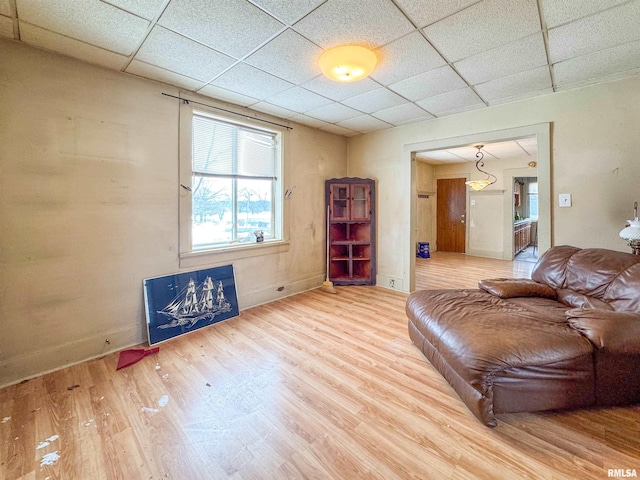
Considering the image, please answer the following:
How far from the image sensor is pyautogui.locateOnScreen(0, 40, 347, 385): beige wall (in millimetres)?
2062

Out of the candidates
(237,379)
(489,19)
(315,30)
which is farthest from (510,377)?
(315,30)

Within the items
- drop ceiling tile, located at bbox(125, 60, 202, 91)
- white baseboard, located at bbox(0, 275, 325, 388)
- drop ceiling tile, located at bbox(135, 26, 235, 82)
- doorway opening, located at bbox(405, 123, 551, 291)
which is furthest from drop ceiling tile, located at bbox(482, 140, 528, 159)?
white baseboard, located at bbox(0, 275, 325, 388)

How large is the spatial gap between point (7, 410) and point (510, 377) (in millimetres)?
3110

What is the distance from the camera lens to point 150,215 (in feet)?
8.95

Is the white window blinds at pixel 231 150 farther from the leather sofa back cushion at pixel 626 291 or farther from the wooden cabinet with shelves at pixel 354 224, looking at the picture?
the leather sofa back cushion at pixel 626 291

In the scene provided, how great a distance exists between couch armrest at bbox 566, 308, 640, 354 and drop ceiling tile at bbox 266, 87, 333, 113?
3.04 m

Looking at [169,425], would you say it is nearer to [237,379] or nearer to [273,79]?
[237,379]

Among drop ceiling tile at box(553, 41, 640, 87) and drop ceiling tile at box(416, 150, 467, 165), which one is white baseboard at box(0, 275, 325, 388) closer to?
drop ceiling tile at box(553, 41, 640, 87)

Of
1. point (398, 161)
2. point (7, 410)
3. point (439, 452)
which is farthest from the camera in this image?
point (398, 161)

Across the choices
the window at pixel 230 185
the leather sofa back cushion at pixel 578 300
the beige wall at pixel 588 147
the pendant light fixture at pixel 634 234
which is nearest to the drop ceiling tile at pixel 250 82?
the window at pixel 230 185

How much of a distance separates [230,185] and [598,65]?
3.78 m

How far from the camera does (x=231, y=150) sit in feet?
11.2

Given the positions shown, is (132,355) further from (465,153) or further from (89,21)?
(465,153)

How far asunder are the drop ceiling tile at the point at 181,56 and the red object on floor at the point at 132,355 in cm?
251
